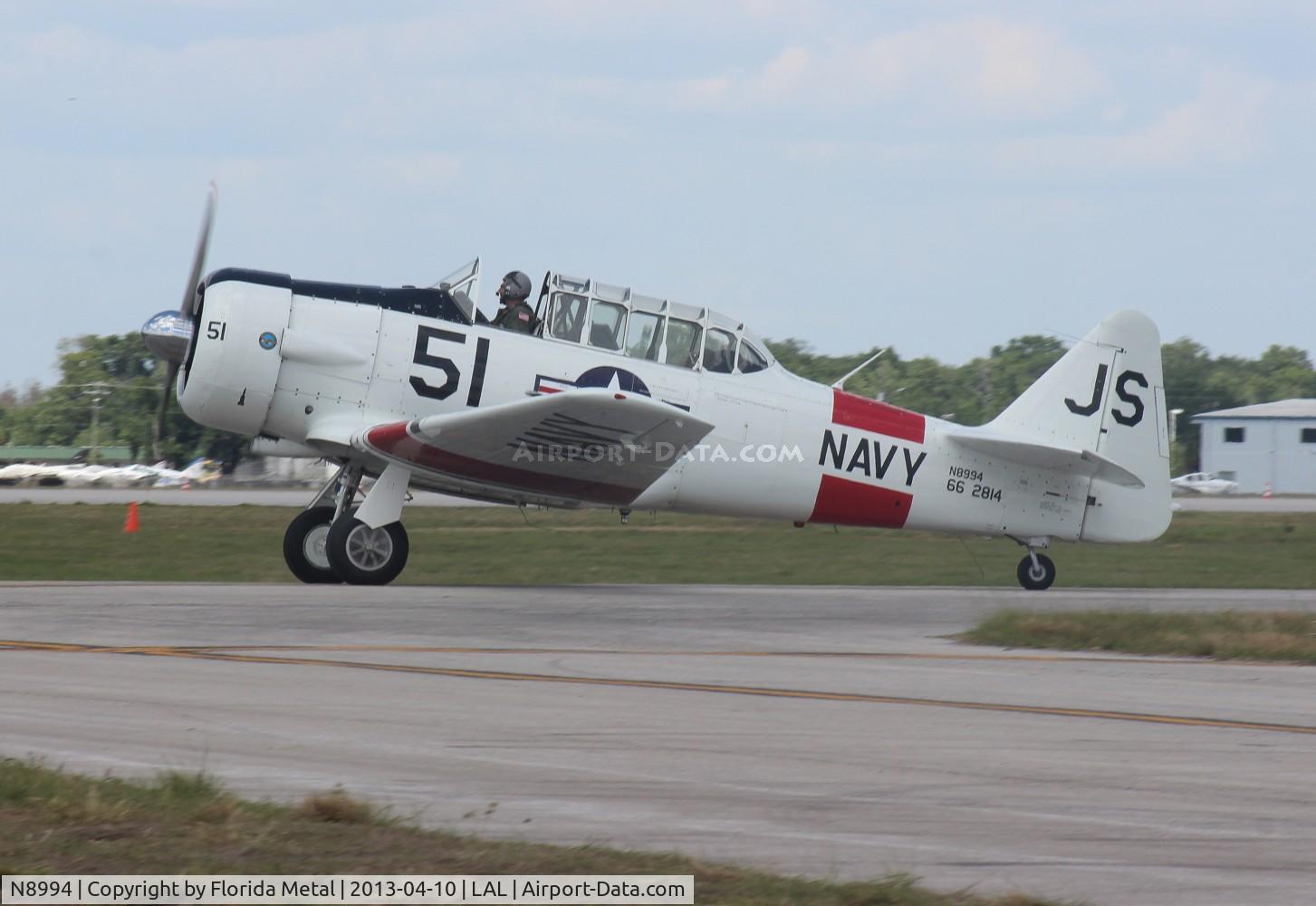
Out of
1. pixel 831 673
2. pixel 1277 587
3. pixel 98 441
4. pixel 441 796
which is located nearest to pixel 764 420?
pixel 831 673

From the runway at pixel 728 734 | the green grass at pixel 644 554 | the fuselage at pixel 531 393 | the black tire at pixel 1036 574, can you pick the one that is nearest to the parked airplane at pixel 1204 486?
the green grass at pixel 644 554

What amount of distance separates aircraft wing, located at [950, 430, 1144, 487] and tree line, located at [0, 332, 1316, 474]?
47.9m

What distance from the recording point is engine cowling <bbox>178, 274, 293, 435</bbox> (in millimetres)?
13961

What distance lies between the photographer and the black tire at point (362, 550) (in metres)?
14.3

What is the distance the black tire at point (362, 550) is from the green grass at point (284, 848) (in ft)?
28.6

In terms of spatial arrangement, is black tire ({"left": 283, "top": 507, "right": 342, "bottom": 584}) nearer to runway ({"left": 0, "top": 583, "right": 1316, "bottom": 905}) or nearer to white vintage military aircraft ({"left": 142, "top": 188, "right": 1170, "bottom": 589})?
white vintage military aircraft ({"left": 142, "top": 188, "right": 1170, "bottom": 589})

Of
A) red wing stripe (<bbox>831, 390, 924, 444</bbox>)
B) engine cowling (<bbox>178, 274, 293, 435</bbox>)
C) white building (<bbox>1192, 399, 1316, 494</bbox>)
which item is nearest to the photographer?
engine cowling (<bbox>178, 274, 293, 435</bbox>)

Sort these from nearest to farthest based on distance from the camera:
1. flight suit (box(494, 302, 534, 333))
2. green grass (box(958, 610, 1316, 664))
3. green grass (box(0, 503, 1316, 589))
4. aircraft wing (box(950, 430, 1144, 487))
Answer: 1. green grass (box(958, 610, 1316, 664))
2. flight suit (box(494, 302, 534, 333))
3. aircraft wing (box(950, 430, 1144, 487))
4. green grass (box(0, 503, 1316, 589))

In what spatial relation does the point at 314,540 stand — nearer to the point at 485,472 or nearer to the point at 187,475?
the point at 485,472

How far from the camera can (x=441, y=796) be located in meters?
5.93

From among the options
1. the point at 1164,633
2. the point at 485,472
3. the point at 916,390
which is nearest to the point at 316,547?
the point at 485,472

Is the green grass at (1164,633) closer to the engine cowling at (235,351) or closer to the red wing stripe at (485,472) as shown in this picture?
the red wing stripe at (485,472)

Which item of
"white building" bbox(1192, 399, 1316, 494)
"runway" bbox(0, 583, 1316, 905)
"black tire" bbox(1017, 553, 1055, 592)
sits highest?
"white building" bbox(1192, 399, 1316, 494)

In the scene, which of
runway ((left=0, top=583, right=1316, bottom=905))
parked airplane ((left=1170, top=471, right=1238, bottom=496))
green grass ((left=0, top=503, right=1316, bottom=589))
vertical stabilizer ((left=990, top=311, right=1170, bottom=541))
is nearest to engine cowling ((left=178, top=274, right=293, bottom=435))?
runway ((left=0, top=583, right=1316, bottom=905))
